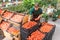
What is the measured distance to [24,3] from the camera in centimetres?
945

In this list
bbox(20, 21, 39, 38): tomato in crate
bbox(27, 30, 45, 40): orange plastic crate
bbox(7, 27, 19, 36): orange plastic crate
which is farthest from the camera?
bbox(7, 27, 19, 36): orange plastic crate

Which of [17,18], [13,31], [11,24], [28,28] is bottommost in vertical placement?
[13,31]

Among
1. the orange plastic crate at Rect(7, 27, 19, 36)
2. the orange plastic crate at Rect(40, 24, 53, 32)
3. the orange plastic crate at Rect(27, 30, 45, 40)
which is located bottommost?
the orange plastic crate at Rect(7, 27, 19, 36)

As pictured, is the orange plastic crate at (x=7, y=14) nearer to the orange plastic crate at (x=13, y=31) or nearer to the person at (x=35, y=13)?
the orange plastic crate at (x=13, y=31)

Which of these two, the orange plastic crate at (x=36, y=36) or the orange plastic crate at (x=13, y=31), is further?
the orange plastic crate at (x=13, y=31)

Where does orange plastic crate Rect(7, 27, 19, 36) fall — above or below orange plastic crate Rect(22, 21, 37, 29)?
below

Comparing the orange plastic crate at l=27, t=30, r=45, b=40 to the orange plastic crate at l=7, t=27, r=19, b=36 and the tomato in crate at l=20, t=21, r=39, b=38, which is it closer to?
the tomato in crate at l=20, t=21, r=39, b=38

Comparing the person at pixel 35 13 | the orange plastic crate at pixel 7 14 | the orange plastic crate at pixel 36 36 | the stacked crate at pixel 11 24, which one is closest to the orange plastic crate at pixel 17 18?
the stacked crate at pixel 11 24

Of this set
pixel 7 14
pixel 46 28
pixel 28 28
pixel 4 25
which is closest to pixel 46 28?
pixel 46 28

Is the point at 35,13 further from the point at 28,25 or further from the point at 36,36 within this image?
the point at 36,36

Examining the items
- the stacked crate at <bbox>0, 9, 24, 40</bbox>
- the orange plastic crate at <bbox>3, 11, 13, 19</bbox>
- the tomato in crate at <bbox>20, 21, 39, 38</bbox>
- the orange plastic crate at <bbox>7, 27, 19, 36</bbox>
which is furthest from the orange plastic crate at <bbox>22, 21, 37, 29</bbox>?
the orange plastic crate at <bbox>3, 11, 13, 19</bbox>

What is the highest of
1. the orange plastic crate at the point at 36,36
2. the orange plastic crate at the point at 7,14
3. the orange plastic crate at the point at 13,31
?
the orange plastic crate at the point at 7,14

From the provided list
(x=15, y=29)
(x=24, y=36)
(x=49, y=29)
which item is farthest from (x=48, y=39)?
(x=15, y=29)

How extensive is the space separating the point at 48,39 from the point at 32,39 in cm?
49
